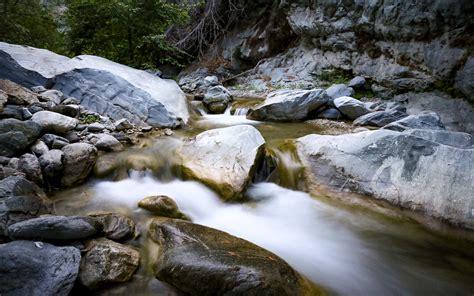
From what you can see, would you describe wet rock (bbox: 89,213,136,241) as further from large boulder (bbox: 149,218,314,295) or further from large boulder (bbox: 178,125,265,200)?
large boulder (bbox: 178,125,265,200)

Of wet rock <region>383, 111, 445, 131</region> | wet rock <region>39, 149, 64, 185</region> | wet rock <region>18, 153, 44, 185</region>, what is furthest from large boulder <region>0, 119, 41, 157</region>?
wet rock <region>383, 111, 445, 131</region>

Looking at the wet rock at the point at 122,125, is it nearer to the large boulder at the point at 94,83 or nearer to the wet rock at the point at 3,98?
the large boulder at the point at 94,83

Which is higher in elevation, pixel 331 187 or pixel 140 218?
pixel 331 187

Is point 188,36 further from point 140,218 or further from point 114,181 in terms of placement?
point 140,218

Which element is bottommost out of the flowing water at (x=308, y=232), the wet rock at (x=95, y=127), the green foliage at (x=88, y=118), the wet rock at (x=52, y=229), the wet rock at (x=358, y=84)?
the flowing water at (x=308, y=232)

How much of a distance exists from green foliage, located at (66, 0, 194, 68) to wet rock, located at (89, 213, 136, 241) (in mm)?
6193

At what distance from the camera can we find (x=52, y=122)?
3986 mm

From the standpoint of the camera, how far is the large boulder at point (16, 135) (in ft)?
11.1

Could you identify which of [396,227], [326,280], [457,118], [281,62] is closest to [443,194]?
[396,227]

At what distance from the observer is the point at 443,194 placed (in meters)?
3.12

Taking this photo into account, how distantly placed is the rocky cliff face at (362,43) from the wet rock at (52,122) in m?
7.84

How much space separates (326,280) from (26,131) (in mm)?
3972

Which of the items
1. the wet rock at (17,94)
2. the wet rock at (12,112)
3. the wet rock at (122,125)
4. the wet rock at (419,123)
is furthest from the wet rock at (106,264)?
the wet rock at (419,123)

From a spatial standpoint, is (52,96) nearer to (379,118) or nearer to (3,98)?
(3,98)
